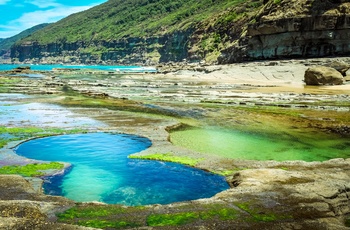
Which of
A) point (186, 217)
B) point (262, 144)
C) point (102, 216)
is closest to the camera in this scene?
point (186, 217)

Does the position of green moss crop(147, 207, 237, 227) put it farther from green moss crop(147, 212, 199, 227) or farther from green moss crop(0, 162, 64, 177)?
green moss crop(0, 162, 64, 177)

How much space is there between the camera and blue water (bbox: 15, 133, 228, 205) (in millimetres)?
14467

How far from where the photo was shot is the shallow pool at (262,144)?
20781 millimetres

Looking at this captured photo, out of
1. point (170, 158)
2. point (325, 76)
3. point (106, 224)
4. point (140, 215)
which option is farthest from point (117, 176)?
point (325, 76)

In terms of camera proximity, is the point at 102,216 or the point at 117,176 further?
the point at 117,176

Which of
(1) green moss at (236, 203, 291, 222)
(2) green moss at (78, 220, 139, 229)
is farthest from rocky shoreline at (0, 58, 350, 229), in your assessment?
(2) green moss at (78, 220, 139, 229)

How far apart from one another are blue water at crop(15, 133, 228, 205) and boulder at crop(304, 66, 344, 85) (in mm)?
51658

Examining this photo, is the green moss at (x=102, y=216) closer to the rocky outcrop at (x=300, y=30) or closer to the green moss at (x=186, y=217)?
the green moss at (x=186, y=217)

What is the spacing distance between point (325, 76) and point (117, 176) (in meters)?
57.3

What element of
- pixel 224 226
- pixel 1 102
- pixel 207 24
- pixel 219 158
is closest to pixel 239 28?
pixel 207 24

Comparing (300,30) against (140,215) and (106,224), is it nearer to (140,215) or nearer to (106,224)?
(140,215)

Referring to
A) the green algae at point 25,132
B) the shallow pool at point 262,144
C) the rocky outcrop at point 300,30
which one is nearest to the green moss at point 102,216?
the shallow pool at point 262,144

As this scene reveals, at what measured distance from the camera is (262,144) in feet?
77.0

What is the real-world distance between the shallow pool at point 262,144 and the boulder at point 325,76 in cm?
4166
